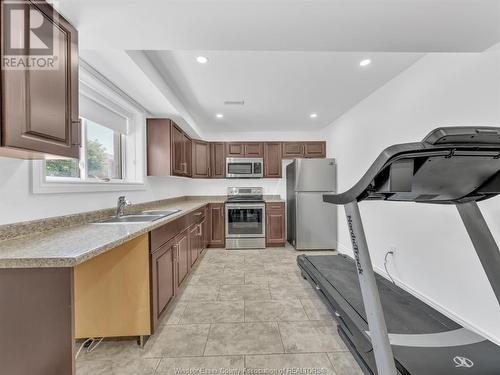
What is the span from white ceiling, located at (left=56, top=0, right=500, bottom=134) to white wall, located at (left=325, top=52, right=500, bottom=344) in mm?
216

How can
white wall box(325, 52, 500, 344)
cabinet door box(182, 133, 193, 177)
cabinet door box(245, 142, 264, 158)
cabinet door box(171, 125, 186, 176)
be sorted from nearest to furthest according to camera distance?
1. white wall box(325, 52, 500, 344)
2. cabinet door box(171, 125, 186, 176)
3. cabinet door box(182, 133, 193, 177)
4. cabinet door box(245, 142, 264, 158)

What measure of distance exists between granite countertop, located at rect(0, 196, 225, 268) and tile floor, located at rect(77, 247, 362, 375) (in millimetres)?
946

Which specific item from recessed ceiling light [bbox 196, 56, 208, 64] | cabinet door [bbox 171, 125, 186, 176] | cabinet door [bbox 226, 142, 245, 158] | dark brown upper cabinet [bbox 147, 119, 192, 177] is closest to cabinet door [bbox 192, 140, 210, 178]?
cabinet door [bbox 226, 142, 245, 158]

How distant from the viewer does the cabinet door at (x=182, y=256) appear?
230cm

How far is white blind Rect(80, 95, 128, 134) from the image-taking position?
198 cm

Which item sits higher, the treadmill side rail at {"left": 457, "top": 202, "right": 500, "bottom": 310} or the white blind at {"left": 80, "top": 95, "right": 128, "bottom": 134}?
the white blind at {"left": 80, "top": 95, "right": 128, "bottom": 134}

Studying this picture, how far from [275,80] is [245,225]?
261 centimetres

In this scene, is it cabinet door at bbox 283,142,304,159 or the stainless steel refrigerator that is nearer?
the stainless steel refrigerator

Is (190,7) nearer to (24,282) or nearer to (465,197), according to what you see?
(24,282)

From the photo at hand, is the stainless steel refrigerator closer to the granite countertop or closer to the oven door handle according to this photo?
the oven door handle

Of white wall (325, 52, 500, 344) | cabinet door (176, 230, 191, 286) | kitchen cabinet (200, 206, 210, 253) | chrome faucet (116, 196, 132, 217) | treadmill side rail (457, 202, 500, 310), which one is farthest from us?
kitchen cabinet (200, 206, 210, 253)

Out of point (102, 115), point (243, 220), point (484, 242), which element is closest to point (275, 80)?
Answer: point (102, 115)

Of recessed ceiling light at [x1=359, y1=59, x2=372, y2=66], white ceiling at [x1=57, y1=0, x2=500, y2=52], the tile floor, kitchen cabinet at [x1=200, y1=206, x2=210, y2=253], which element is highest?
recessed ceiling light at [x1=359, y1=59, x2=372, y2=66]

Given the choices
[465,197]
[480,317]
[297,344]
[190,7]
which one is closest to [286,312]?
[297,344]
